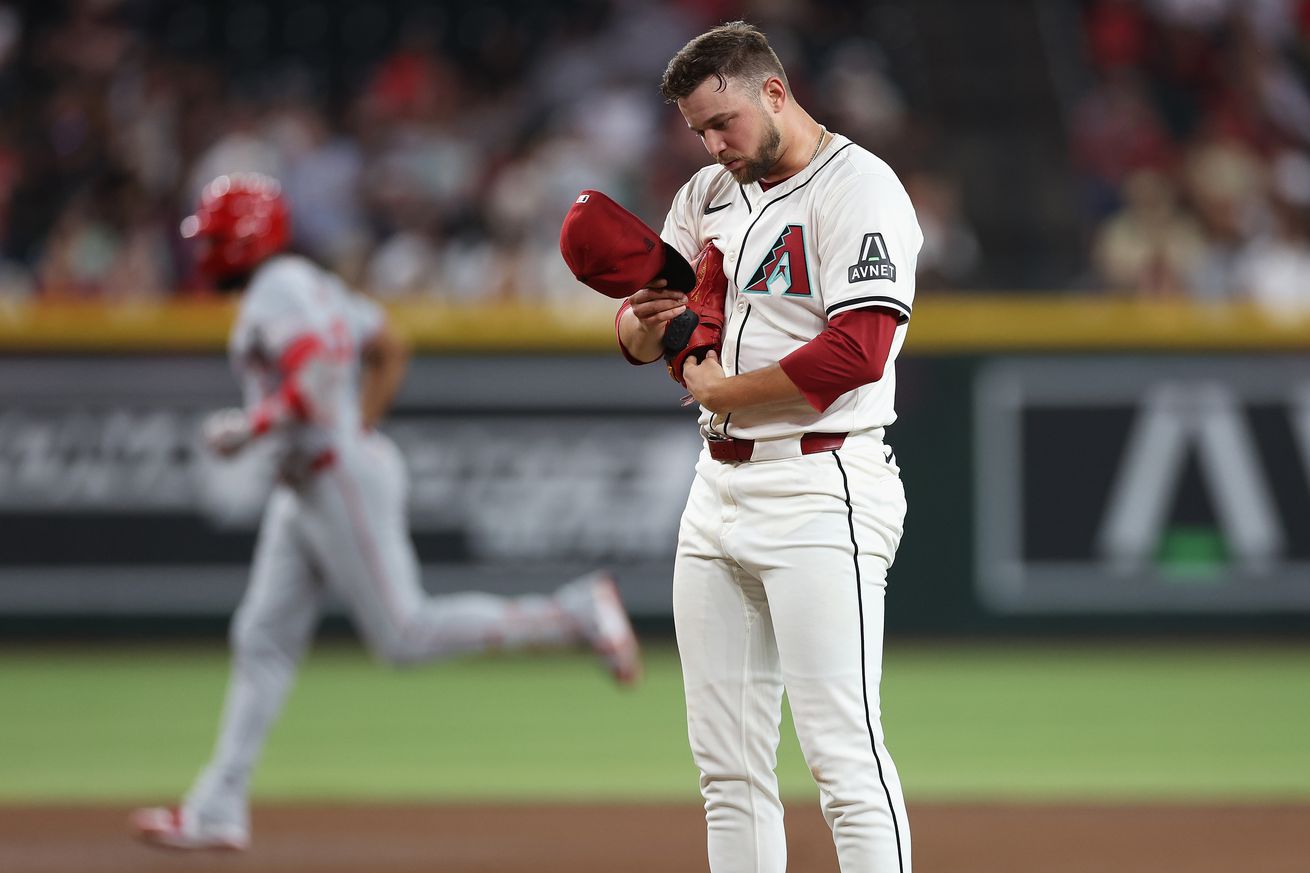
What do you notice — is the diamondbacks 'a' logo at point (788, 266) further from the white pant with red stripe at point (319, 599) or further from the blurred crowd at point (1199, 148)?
the blurred crowd at point (1199, 148)

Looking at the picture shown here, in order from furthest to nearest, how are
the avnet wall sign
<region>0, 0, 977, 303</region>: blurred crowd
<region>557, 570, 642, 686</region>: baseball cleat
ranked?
<region>0, 0, 977, 303</region>: blurred crowd, the avnet wall sign, <region>557, 570, 642, 686</region>: baseball cleat

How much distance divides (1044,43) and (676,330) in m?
12.0

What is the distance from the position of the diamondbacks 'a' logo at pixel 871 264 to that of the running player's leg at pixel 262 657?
310 centimetres

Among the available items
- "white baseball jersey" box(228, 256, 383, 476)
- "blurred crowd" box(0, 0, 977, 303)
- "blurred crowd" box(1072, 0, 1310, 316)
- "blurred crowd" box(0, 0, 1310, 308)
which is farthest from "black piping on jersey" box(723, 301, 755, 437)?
"blurred crowd" box(0, 0, 977, 303)

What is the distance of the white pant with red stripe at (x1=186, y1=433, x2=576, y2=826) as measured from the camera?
594 cm

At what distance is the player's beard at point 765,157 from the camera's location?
12.3ft

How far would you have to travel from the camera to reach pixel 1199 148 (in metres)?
13.0

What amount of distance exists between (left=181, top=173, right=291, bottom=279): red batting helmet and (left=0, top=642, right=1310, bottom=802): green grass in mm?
2056

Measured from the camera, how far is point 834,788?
12.2ft

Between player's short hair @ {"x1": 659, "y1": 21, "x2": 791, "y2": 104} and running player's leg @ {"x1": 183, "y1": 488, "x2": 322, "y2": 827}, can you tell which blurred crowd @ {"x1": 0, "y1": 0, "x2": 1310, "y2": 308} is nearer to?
running player's leg @ {"x1": 183, "y1": 488, "x2": 322, "y2": 827}

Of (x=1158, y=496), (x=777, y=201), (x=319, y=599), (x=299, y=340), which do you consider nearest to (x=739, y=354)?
(x=777, y=201)

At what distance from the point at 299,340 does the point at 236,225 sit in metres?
0.46

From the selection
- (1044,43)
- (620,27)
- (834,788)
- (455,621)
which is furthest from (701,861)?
(1044,43)

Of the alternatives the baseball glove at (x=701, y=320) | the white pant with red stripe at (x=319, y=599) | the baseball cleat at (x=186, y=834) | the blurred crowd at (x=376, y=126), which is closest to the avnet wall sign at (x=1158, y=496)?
the blurred crowd at (x=376, y=126)
